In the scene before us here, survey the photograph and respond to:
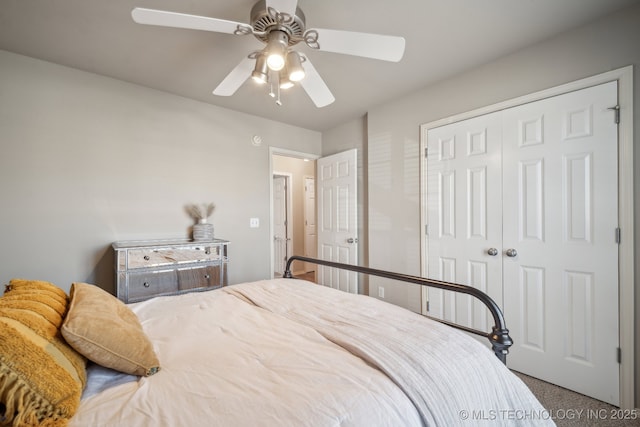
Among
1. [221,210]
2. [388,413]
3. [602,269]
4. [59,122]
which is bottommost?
[388,413]

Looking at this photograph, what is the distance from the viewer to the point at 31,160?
85.2 inches

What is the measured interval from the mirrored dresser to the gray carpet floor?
2.75 meters

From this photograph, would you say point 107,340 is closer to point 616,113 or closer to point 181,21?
point 181,21

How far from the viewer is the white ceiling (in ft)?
5.40

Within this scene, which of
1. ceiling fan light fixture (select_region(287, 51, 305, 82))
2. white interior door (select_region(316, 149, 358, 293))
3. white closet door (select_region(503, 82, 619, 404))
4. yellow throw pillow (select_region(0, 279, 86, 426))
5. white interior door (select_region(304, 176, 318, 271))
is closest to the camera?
yellow throw pillow (select_region(0, 279, 86, 426))

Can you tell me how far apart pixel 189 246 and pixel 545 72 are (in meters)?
3.28

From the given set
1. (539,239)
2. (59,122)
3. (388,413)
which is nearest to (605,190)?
(539,239)

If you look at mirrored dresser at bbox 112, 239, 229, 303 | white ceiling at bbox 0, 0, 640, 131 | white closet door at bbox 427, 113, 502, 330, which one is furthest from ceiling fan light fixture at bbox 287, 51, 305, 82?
mirrored dresser at bbox 112, 239, 229, 303

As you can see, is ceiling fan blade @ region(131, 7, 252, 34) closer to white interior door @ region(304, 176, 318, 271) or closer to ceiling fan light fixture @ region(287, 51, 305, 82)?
ceiling fan light fixture @ region(287, 51, 305, 82)

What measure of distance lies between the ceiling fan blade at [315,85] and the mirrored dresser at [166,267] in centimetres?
171

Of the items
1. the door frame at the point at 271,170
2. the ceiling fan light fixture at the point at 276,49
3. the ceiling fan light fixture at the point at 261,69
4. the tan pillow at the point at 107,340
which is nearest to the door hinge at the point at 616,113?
the ceiling fan light fixture at the point at 276,49

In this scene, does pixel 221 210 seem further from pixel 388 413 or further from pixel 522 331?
pixel 522 331

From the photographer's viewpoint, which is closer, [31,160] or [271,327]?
[271,327]

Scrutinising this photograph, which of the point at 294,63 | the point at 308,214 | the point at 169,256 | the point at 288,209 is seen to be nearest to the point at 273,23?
the point at 294,63
